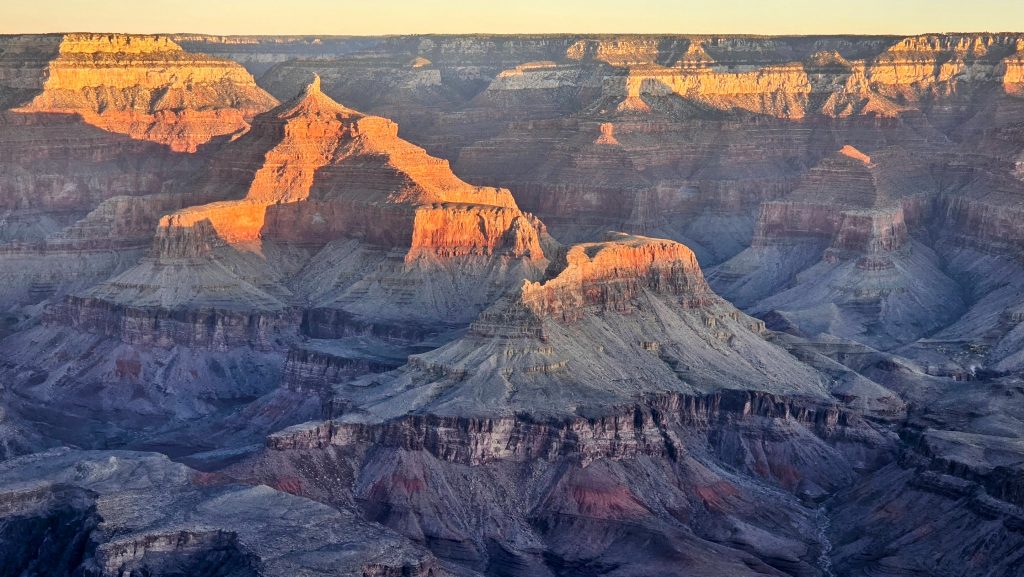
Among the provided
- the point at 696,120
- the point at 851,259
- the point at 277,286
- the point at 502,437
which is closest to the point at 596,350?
the point at 502,437

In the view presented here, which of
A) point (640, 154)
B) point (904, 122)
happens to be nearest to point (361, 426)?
point (640, 154)

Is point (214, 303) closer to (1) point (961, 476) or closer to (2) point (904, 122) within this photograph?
(1) point (961, 476)

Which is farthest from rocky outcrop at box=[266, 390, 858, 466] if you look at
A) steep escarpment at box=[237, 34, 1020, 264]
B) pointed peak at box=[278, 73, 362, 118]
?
steep escarpment at box=[237, 34, 1020, 264]

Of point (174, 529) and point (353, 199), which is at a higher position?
point (353, 199)

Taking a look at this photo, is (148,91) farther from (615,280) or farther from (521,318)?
(521,318)

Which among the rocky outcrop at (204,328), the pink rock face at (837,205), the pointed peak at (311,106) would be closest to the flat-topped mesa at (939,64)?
the pink rock face at (837,205)

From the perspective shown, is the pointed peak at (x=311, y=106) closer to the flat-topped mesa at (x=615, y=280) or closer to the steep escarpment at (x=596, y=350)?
the steep escarpment at (x=596, y=350)
